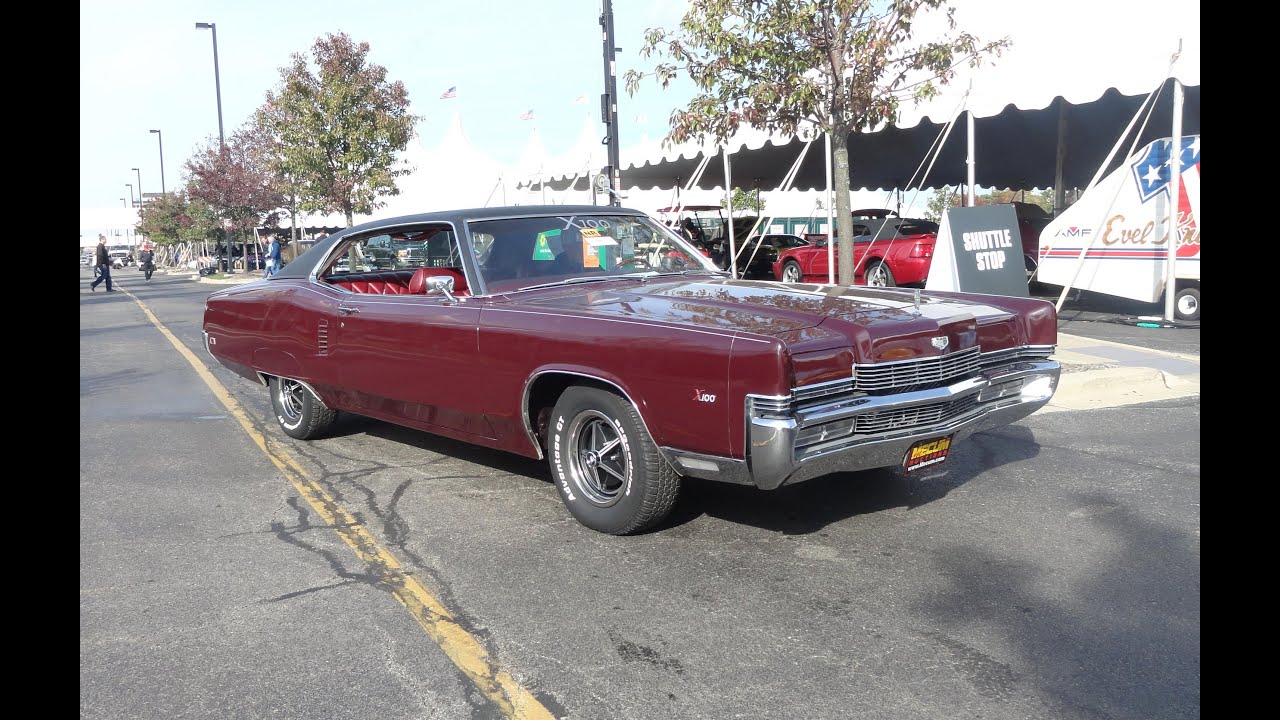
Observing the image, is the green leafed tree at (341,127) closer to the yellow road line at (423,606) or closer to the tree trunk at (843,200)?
the tree trunk at (843,200)

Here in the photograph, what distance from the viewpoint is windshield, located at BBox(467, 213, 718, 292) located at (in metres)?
5.32

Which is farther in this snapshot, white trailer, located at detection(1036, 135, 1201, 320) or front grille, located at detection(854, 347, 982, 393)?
white trailer, located at detection(1036, 135, 1201, 320)

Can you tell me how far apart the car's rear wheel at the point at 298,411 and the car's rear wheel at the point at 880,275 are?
39.8 ft

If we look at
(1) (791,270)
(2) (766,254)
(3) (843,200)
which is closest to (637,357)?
(3) (843,200)

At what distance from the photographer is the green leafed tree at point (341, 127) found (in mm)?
26938

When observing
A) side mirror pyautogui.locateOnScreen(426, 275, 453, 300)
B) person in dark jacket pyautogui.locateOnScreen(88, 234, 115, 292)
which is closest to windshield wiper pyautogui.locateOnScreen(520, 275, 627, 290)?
side mirror pyautogui.locateOnScreen(426, 275, 453, 300)

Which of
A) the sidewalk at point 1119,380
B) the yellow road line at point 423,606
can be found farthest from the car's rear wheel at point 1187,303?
the yellow road line at point 423,606

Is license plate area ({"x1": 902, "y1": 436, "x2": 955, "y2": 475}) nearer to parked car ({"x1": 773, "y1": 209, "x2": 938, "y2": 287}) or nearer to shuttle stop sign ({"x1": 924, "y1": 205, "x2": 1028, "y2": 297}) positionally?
shuttle stop sign ({"x1": 924, "y1": 205, "x2": 1028, "y2": 297})

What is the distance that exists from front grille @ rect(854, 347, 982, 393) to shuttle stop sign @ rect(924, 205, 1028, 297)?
734 centimetres

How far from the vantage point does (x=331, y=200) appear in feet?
92.1

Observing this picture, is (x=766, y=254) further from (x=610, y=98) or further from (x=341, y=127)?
(x=341, y=127)
